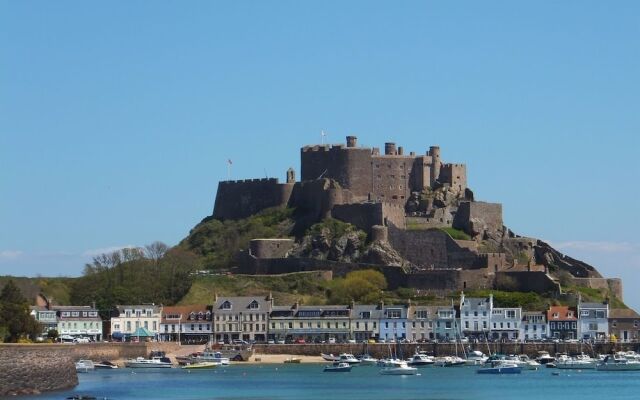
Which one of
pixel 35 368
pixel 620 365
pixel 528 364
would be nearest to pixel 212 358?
pixel 528 364

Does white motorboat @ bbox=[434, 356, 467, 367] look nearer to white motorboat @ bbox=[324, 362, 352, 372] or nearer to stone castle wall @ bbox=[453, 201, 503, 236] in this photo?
white motorboat @ bbox=[324, 362, 352, 372]

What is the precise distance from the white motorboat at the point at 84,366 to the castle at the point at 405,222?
964 inches

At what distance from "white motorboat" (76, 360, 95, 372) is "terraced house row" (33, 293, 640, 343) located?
12.4 m

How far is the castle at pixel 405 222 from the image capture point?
119m

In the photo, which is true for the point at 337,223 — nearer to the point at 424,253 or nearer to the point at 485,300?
the point at 424,253

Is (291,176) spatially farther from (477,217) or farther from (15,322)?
(15,322)

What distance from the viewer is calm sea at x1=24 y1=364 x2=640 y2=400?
262ft

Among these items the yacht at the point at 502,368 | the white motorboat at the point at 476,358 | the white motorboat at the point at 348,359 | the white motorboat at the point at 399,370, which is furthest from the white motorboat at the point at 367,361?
the yacht at the point at 502,368

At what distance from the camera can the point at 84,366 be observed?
9981cm

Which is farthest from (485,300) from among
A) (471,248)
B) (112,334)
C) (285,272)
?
(112,334)

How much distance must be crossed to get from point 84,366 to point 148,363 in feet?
17.9

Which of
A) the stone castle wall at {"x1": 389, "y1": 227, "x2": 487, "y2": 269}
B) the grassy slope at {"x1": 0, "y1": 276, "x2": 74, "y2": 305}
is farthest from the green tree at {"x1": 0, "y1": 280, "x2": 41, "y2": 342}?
the stone castle wall at {"x1": 389, "y1": 227, "x2": 487, "y2": 269}

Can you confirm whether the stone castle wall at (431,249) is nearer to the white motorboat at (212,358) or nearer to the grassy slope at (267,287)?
the grassy slope at (267,287)

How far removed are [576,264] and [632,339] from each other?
1083cm
